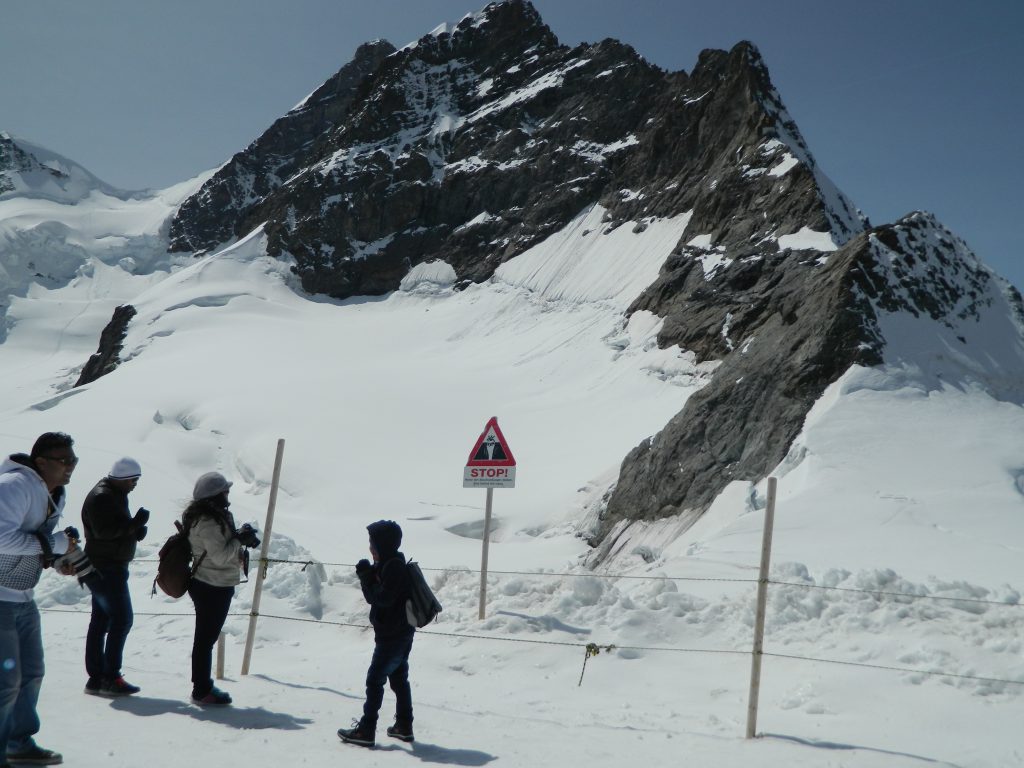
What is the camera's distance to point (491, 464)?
30.5 ft

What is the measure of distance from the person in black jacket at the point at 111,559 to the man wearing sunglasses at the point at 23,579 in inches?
47.8

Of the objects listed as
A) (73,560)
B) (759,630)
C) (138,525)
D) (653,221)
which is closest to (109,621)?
(138,525)

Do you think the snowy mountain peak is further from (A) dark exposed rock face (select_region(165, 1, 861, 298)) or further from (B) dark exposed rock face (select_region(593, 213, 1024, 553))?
(B) dark exposed rock face (select_region(593, 213, 1024, 553))

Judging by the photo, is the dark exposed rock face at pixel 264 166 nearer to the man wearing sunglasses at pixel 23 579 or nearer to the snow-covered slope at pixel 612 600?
the snow-covered slope at pixel 612 600

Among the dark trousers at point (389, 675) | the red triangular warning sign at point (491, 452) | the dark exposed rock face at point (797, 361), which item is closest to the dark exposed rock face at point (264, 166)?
the dark exposed rock face at point (797, 361)

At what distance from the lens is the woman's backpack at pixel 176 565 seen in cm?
559

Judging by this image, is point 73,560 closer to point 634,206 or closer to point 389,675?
point 389,675

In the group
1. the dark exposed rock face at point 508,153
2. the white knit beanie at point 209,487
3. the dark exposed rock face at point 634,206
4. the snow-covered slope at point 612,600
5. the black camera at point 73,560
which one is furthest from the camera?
the dark exposed rock face at point 508,153

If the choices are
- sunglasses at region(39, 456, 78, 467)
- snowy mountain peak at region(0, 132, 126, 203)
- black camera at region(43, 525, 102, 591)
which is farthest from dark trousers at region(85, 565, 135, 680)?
snowy mountain peak at region(0, 132, 126, 203)

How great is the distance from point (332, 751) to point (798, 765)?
9.16 ft

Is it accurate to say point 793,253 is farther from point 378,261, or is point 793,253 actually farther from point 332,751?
point 378,261

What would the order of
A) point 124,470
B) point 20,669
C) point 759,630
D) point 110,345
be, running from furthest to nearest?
point 110,345, point 124,470, point 759,630, point 20,669

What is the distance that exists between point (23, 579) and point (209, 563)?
1592 mm

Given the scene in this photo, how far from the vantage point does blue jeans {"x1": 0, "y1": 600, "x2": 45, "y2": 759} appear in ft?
13.3
